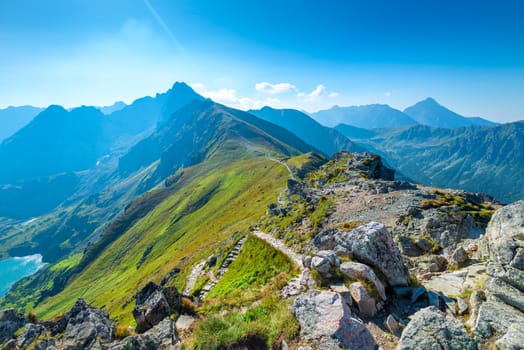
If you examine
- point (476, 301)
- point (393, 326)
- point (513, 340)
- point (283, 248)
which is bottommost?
point (283, 248)

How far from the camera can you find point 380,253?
16578mm

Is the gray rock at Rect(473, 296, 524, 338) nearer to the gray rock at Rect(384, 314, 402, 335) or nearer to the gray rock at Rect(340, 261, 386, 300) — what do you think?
the gray rock at Rect(384, 314, 402, 335)

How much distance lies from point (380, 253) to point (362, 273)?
256 cm

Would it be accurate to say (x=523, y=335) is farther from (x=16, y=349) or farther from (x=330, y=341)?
(x=16, y=349)

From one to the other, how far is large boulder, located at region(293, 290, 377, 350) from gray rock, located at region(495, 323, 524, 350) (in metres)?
4.21

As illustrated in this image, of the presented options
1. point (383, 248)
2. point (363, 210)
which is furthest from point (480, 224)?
point (383, 248)

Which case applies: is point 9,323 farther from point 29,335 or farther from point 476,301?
point 476,301

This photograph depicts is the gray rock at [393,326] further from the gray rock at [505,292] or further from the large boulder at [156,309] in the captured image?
the large boulder at [156,309]

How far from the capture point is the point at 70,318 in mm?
18672

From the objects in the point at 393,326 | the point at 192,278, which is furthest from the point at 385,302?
the point at 192,278

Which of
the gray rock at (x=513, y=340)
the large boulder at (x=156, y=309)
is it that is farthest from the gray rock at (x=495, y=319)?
the large boulder at (x=156, y=309)

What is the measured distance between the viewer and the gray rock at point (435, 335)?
916 centimetres

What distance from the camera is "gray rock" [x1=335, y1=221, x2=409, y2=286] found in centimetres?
1599

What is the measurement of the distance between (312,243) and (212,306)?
56.7 feet
